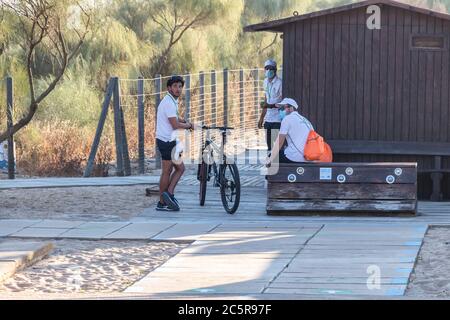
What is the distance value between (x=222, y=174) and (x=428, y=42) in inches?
126

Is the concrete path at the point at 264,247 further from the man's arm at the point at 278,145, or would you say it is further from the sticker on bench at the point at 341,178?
the man's arm at the point at 278,145

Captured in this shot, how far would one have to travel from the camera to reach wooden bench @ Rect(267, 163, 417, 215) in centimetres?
1230

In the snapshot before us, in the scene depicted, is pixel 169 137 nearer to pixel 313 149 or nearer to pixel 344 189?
pixel 313 149

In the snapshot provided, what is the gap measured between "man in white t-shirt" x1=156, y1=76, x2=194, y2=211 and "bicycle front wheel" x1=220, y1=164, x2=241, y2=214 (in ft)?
1.86

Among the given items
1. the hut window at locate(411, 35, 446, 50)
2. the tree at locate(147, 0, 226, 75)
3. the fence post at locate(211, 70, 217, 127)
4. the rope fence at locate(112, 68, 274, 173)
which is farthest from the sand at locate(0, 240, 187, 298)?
the tree at locate(147, 0, 226, 75)

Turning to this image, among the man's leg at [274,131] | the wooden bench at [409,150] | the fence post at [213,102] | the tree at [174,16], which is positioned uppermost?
the tree at [174,16]

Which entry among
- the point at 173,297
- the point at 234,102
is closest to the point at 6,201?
the point at 173,297

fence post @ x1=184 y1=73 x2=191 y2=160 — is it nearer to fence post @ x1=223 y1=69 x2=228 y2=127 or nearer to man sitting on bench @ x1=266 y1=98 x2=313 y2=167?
fence post @ x1=223 y1=69 x2=228 y2=127

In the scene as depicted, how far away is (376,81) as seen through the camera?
13805 mm

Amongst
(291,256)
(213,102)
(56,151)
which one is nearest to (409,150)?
(291,256)

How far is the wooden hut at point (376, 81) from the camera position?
13.6m

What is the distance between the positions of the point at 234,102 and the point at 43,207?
43.4 ft

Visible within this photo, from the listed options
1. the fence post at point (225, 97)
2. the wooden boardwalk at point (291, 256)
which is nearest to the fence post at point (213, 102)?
the fence post at point (225, 97)

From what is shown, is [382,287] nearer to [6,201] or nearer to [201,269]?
[201,269]
